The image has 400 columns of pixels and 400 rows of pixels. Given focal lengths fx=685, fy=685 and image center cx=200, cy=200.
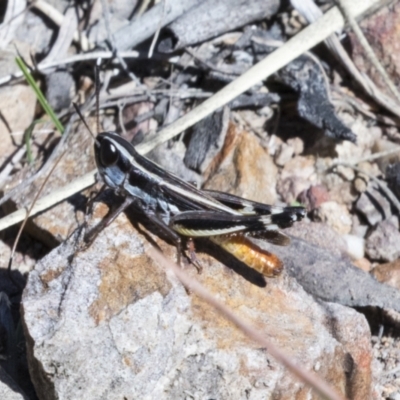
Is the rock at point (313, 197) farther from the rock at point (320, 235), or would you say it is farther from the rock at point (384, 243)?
the rock at point (384, 243)

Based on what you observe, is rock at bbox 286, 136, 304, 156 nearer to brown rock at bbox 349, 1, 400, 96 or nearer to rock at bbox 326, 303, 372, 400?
brown rock at bbox 349, 1, 400, 96

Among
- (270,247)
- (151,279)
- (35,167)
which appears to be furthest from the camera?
(35,167)

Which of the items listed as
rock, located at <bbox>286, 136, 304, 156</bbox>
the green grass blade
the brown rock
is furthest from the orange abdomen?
the brown rock

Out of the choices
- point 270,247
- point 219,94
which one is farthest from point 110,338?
point 219,94

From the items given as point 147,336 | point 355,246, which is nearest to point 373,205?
point 355,246

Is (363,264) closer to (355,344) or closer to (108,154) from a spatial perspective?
(355,344)

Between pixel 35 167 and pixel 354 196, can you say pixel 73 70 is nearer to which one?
pixel 35 167
